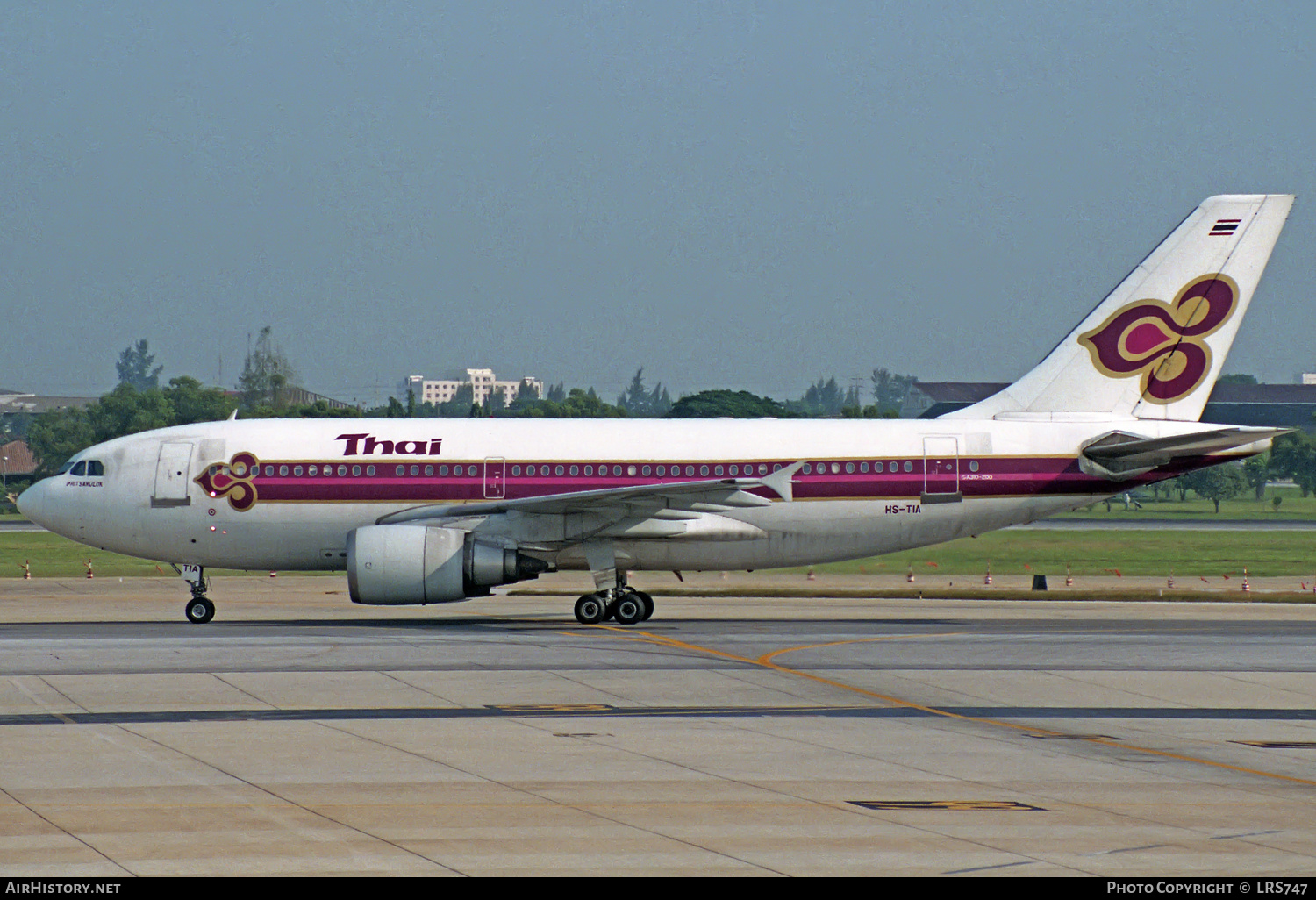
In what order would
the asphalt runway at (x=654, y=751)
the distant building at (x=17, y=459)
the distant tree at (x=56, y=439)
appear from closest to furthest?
the asphalt runway at (x=654, y=751), the distant tree at (x=56, y=439), the distant building at (x=17, y=459)

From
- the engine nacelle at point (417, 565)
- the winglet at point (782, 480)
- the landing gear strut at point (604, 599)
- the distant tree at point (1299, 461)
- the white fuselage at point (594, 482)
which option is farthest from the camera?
the distant tree at point (1299, 461)

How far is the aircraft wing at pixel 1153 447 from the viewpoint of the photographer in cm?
3322

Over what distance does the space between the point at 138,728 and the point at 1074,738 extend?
11.1m

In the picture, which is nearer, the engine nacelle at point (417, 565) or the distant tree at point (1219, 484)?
the engine nacelle at point (417, 565)

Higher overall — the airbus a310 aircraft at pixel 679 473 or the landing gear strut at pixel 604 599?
the airbus a310 aircraft at pixel 679 473

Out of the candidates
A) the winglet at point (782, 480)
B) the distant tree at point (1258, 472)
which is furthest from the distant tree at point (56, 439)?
the winglet at point (782, 480)

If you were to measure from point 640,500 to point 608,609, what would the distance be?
291 centimetres

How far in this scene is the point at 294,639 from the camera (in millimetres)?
29734

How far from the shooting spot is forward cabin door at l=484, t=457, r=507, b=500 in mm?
34344

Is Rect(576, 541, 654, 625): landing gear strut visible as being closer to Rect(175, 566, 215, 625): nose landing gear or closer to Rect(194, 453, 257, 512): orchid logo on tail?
Rect(194, 453, 257, 512): orchid logo on tail

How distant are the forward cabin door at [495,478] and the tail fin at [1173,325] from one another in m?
10.6

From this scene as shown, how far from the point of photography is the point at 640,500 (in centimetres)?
3284

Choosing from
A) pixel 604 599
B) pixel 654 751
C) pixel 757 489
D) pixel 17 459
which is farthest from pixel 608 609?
pixel 17 459

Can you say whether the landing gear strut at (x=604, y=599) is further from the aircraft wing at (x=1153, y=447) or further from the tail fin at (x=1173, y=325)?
the aircraft wing at (x=1153, y=447)
